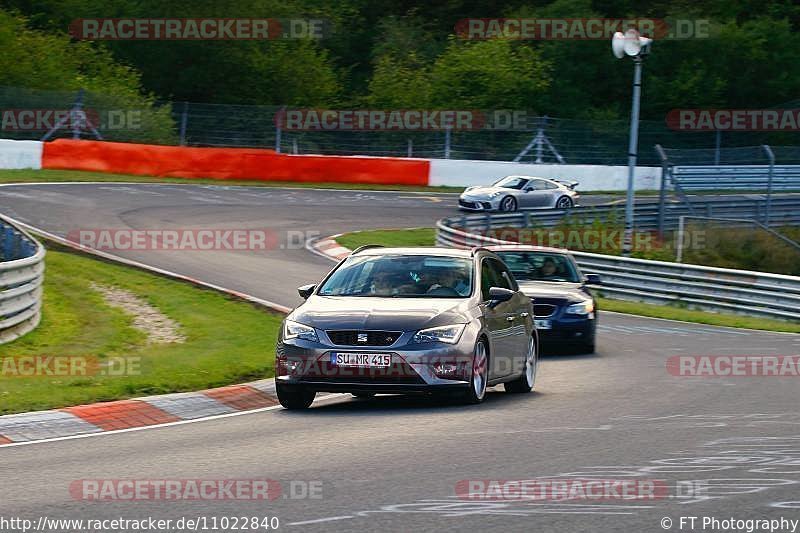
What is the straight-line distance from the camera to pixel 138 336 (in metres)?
17.3

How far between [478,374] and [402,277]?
1.24 metres

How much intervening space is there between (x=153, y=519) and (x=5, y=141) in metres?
35.4

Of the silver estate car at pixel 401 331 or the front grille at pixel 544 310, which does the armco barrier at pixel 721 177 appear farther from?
the silver estate car at pixel 401 331

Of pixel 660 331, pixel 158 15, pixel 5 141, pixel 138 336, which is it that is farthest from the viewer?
pixel 158 15

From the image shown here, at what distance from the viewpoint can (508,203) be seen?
40688mm

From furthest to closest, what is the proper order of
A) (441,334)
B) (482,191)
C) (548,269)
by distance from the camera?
(482,191) < (548,269) < (441,334)

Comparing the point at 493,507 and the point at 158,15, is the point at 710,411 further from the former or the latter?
the point at 158,15

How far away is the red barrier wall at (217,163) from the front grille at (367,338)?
102ft

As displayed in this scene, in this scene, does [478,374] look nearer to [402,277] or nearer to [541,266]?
[402,277]

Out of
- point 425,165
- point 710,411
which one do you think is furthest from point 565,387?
point 425,165

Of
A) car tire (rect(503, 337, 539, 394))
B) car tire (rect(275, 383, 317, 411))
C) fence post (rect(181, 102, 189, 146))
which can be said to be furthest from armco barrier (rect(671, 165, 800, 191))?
car tire (rect(275, 383, 317, 411))

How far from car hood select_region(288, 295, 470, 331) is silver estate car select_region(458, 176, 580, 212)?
26.6 metres

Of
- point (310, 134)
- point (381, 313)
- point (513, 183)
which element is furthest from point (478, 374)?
point (310, 134)

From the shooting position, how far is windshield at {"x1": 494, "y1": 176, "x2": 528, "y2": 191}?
41.5 metres
